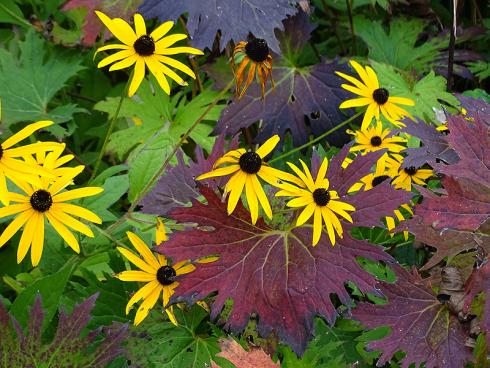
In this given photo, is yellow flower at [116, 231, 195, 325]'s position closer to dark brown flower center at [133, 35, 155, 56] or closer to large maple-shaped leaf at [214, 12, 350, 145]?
dark brown flower center at [133, 35, 155, 56]

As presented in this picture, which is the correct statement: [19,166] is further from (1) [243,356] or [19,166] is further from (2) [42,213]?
(1) [243,356]

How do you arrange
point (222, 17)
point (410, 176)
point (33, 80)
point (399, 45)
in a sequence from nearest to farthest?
point (410, 176) < point (222, 17) < point (33, 80) < point (399, 45)

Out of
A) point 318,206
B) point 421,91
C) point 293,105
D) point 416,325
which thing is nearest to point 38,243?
point 318,206

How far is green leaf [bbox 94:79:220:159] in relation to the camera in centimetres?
172

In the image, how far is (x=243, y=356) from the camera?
1053mm

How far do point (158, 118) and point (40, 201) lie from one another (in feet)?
2.49

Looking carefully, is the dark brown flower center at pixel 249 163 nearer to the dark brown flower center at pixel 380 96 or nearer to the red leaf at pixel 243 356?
the red leaf at pixel 243 356

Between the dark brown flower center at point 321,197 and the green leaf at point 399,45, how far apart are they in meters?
1.10

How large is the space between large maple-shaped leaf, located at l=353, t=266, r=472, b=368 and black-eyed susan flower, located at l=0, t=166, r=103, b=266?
1.63 feet

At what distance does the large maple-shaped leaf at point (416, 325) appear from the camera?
1021mm

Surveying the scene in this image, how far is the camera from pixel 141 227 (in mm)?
1354

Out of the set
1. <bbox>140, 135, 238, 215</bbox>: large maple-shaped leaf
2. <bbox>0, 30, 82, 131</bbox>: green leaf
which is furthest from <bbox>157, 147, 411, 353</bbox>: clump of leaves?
<bbox>0, 30, 82, 131</bbox>: green leaf

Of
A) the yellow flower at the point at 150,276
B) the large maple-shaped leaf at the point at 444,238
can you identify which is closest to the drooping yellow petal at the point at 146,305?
the yellow flower at the point at 150,276

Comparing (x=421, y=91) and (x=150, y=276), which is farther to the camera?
(x=421, y=91)
